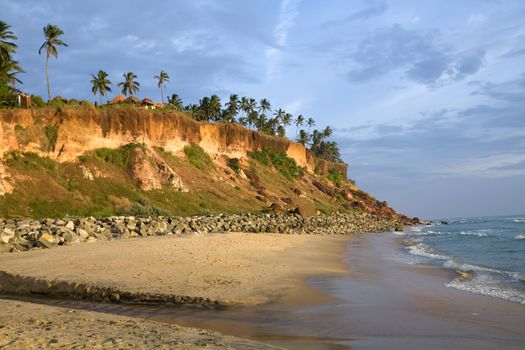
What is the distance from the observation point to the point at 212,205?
39.2 m

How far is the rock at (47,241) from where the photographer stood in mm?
15413

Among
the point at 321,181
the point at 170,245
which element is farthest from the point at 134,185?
the point at 321,181

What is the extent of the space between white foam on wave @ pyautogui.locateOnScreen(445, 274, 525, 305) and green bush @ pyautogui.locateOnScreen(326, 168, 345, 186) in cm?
7089

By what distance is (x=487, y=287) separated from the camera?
11.1 meters

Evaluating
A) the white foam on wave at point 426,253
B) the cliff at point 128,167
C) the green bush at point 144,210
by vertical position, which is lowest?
the white foam on wave at point 426,253

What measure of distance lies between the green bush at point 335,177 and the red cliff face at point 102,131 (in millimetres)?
31036

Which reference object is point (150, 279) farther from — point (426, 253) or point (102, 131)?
point (102, 131)

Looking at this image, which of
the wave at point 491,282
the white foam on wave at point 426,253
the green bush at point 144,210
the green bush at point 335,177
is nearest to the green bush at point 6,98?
the green bush at point 144,210

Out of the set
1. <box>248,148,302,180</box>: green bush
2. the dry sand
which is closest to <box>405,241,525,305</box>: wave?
the dry sand

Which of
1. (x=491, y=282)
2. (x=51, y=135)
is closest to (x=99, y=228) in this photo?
(x=491, y=282)

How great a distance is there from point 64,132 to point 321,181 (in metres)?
51.4

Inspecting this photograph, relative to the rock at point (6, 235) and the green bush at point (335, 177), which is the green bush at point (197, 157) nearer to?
the rock at point (6, 235)

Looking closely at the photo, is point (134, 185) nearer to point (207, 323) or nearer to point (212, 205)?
point (212, 205)

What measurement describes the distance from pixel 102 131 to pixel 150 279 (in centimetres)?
3102
